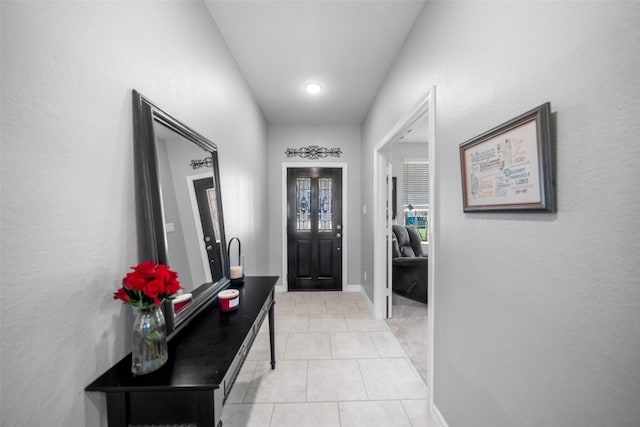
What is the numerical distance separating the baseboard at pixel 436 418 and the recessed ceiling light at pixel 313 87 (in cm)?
302

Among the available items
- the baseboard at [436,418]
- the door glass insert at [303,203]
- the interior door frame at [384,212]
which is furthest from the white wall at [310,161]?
the baseboard at [436,418]

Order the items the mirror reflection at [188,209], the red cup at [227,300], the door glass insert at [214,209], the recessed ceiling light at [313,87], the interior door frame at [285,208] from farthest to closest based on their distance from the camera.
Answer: the interior door frame at [285,208], the recessed ceiling light at [313,87], the door glass insert at [214,209], the red cup at [227,300], the mirror reflection at [188,209]

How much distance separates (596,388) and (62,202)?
5.19ft

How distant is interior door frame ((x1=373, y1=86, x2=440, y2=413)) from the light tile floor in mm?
286

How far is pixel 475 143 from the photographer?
3.87ft

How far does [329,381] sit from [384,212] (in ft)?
6.09

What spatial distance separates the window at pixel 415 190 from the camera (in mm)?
5379

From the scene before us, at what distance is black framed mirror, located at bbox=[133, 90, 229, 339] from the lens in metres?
1.06

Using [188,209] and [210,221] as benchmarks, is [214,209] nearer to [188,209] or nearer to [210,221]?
[210,221]

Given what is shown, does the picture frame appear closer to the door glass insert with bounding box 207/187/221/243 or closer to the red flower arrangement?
the red flower arrangement

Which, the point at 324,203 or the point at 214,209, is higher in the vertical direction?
A: the point at 324,203

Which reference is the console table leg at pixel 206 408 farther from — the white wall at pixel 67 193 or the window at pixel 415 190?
the window at pixel 415 190

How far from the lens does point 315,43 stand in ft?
7.08

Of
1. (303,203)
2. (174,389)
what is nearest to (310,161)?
(303,203)
